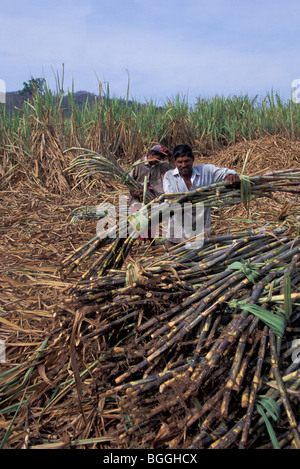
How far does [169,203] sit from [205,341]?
0.63m

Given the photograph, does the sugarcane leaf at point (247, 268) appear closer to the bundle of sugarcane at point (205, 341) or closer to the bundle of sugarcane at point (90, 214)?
the bundle of sugarcane at point (205, 341)

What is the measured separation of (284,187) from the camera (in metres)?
1.92

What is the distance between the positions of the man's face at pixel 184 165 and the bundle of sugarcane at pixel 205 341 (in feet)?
4.09

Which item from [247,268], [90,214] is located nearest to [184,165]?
[247,268]

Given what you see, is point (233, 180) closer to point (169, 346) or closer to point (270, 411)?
point (169, 346)

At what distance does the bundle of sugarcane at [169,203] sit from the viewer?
172 centimetres

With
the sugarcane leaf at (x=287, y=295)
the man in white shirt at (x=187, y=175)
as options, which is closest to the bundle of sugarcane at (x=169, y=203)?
the sugarcane leaf at (x=287, y=295)

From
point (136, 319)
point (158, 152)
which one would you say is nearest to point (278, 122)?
point (158, 152)

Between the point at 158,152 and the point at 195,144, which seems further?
the point at 195,144

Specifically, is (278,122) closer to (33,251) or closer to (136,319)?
(33,251)

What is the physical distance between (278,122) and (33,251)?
5.94m

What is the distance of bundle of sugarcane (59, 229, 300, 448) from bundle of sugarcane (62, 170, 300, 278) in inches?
6.2

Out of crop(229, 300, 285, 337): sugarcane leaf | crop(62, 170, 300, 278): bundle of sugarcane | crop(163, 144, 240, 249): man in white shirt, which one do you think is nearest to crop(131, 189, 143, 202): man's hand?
crop(163, 144, 240, 249): man in white shirt

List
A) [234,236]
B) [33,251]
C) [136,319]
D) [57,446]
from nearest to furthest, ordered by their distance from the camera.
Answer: [57,446], [136,319], [234,236], [33,251]
